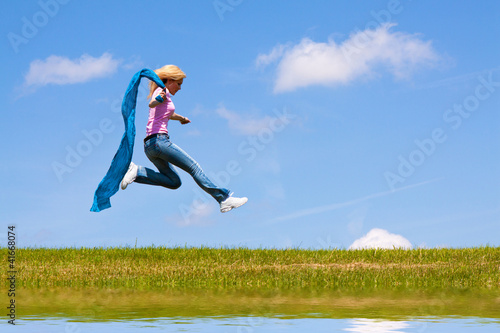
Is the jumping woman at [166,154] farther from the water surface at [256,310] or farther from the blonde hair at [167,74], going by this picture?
the water surface at [256,310]

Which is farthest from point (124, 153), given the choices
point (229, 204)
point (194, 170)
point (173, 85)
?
point (229, 204)

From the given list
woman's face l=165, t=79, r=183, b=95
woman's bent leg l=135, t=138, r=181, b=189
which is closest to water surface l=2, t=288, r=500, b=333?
woman's bent leg l=135, t=138, r=181, b=189

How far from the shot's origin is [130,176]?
32.9 ft

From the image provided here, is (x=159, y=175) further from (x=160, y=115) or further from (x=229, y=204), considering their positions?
(x=229, y=204)

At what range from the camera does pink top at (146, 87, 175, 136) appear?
377 inches

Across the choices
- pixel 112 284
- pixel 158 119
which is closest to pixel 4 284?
pixel 112 284

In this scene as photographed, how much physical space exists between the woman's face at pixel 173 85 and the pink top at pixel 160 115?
24cm

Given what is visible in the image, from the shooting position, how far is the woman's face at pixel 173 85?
386 inches

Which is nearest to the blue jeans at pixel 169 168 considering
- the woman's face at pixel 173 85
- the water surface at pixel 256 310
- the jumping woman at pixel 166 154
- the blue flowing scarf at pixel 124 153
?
the jumping woman at pixel 166 154

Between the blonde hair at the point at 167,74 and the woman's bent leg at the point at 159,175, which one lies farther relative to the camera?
the woman's bent leg at the point at 159,175

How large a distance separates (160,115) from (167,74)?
2.21 feet

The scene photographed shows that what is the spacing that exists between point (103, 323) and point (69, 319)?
Result: 1.73 feet

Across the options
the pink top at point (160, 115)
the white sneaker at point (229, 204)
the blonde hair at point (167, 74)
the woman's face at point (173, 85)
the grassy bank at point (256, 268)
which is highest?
the blonde hair at point (167, 74)

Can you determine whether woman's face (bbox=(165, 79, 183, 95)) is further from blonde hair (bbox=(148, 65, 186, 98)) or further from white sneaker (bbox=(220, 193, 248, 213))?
white sneaker (bbox=(220, 193, 248, 213))
